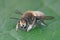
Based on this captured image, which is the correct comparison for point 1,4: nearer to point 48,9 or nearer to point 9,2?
point 9,2

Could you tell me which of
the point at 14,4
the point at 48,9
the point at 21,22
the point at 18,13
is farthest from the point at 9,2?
the point at 21,22

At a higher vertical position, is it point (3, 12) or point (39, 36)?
point (3, 12)

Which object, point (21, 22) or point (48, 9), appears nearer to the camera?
point (21, 22)

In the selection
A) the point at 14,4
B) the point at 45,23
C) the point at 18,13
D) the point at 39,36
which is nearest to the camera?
the point at 39,36

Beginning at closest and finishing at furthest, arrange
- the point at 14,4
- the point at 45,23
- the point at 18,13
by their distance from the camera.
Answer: the point at 45,23
the point at 18,13
the point at 14,4

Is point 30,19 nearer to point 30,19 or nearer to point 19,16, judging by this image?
point 30,19

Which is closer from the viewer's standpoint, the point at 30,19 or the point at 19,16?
the point at 30,19

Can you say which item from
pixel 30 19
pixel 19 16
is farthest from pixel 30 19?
pixel 19 16

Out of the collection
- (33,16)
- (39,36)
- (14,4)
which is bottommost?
(39,36)
